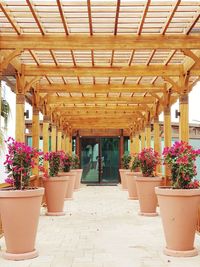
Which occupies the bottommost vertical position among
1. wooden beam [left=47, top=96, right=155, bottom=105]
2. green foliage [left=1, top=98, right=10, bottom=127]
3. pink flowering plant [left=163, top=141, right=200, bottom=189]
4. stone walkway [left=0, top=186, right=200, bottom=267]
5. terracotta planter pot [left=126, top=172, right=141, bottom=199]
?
stone walkway [left=0, top=186, right=200, bottom=267]

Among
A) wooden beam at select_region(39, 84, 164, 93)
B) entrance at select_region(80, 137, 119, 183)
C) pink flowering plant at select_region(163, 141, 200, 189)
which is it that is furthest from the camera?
entrance at select_region(80, 137, 119, 183)

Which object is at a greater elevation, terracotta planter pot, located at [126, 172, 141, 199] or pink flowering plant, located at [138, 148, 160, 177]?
pink flowering plant, located at [138, 148, 160, 177]

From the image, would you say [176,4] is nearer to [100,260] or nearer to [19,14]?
[19,14]

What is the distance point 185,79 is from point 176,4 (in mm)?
3626

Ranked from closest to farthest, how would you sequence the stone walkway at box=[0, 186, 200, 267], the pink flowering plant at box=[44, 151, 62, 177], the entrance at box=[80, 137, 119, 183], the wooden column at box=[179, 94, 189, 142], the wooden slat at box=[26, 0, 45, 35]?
the stone walkway at box=[0, 186, 200, 267] < the wooden slat at box=[26, 0, 45, 35] < the wooden column at box=[179, 94, 189, 142] < the pink flowering plant at box=[44, 151, 62, 177] < the entrance at box=[80, 137, 119, 183]

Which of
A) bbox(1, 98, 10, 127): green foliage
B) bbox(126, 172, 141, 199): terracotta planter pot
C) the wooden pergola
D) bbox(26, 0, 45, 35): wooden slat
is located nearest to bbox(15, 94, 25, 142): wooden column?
the wooden pergola

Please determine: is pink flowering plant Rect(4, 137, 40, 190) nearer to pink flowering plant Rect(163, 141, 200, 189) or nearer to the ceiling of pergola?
pink flowering plant Rect(163, 141, 200, 189)

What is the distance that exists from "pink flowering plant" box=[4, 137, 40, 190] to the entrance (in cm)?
1978

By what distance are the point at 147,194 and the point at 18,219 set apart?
4.99 m

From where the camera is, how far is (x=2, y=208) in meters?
5.92

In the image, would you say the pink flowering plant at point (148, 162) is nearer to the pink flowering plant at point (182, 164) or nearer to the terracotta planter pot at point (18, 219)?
the pink flowering plant at point (182, 164)

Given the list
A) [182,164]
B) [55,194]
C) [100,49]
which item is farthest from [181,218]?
[55,194]

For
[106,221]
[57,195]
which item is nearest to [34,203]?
[106,221]

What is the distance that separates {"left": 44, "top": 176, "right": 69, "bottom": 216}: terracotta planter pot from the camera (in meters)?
10.5
